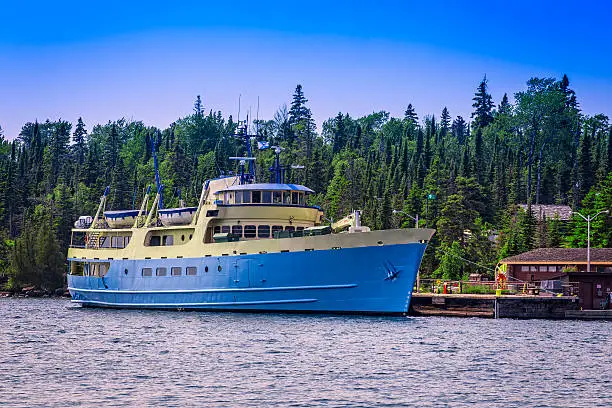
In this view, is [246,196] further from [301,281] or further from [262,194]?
[301,281]

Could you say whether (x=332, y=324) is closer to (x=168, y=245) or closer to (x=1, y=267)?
(x=168, y=245)

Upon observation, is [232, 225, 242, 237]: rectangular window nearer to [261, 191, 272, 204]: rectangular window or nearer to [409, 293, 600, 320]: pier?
[261, 191, 272, 204]: rectangular window

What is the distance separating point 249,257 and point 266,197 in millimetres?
4720

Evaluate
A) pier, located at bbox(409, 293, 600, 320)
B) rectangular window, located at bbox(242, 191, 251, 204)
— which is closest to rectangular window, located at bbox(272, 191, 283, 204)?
rectangular window, located at bbox(242, 191, 251, 204)

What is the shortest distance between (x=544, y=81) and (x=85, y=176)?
7590 centimetres

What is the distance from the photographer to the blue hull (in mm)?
54750

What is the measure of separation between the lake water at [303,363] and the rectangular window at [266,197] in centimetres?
809

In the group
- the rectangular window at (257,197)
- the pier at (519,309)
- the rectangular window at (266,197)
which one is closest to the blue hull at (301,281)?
the rectangular window at (257,197)

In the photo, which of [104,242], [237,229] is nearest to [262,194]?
[237,229]

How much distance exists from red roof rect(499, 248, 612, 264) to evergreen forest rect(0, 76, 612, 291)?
32.5 feet

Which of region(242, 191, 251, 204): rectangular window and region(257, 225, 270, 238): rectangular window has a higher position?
region(242, 191, 251, 204): rectangular window

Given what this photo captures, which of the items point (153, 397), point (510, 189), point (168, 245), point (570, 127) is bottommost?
point (153, 397)

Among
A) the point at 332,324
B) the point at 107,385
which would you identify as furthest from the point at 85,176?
the point at 107,385

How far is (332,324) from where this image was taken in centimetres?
5084
